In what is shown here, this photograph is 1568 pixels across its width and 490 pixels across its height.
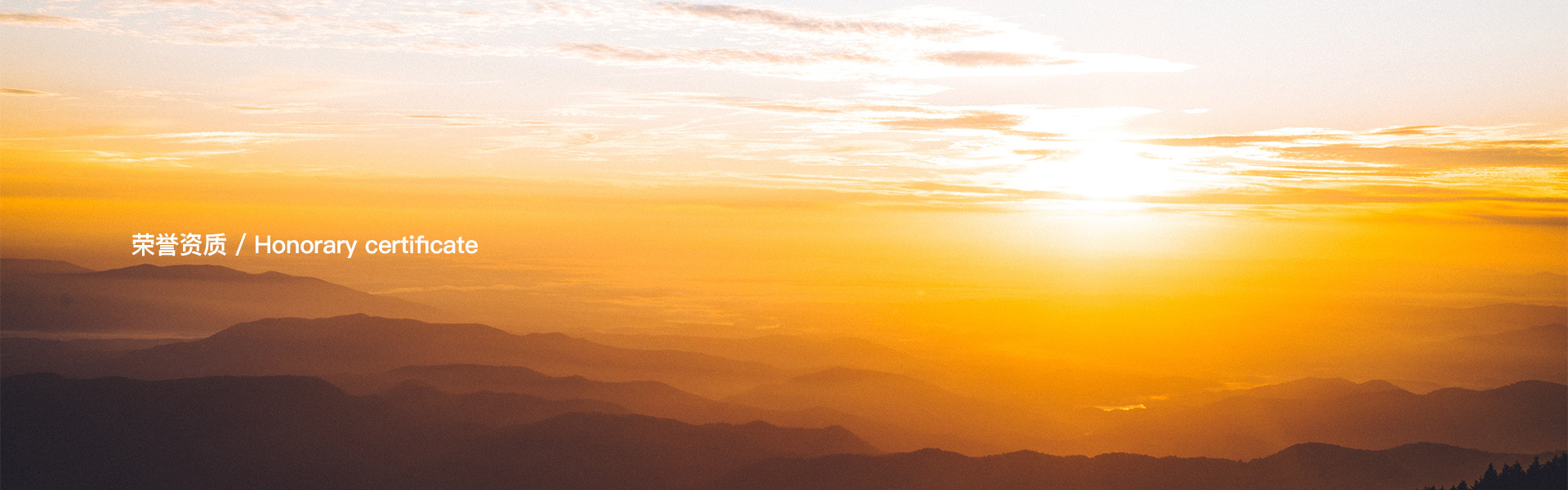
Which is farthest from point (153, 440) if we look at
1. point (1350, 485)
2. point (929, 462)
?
point (1350, 485)

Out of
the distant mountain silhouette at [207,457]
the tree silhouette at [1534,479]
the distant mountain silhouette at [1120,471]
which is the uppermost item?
the tree silhouette at [1534,479]

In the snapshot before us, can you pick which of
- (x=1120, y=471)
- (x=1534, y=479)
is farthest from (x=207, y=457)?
(x=1534, y=479)

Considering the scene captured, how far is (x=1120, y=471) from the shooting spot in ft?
606

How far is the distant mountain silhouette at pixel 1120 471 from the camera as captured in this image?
597 feet

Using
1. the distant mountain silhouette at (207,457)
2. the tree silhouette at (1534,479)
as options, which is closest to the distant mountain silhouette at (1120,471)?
the distant mountain silhouette at (207,457)

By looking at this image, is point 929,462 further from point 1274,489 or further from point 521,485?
point 521,485

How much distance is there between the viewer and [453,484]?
18312 cm

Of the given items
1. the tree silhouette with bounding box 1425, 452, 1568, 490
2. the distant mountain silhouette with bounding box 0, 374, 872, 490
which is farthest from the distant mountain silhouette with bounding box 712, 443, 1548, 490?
the tree silhouette with bounding box 1425, 452, 1568, 490

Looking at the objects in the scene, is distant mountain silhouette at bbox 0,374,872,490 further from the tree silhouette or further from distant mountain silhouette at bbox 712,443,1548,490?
the tree silhouette

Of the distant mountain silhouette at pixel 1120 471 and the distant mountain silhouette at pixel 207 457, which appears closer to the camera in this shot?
the distant mountain silhouette at pixel 207 457

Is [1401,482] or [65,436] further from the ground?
[65,436]

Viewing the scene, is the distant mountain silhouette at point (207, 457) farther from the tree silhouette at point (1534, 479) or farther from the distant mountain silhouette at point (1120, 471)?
the tree silhouette at point (1534, 479)

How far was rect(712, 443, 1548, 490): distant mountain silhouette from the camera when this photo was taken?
18188 cm

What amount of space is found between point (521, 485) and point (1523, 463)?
21315 centimetres
